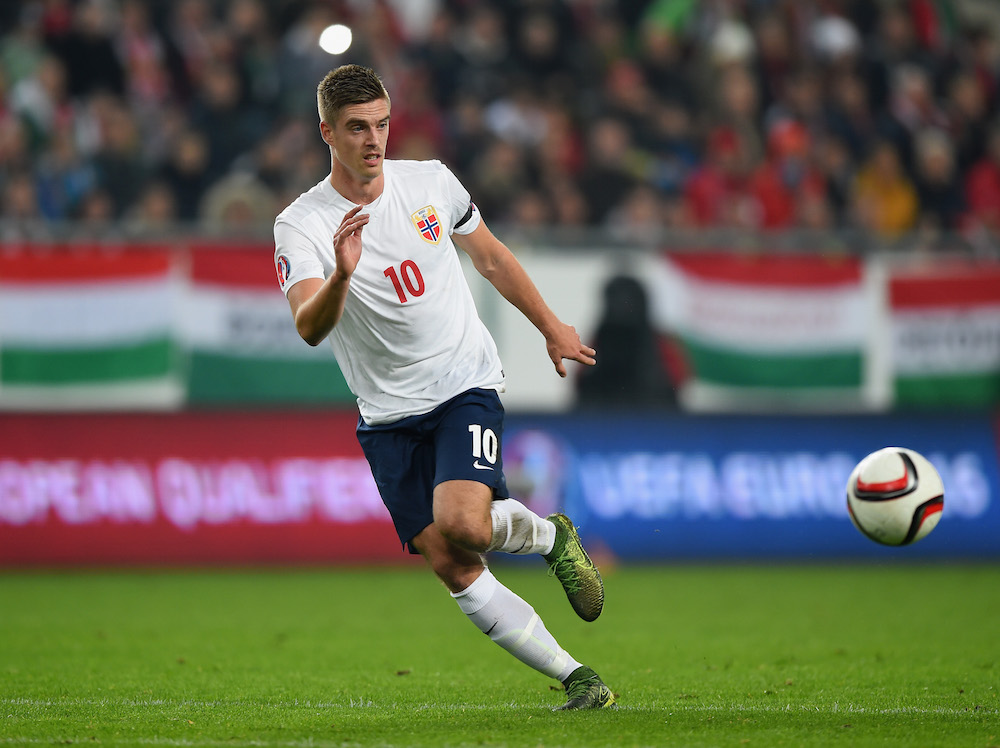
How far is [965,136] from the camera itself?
1580 centimetres

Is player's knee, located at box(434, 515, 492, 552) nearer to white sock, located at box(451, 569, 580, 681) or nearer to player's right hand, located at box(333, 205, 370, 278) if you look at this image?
white sock, located at box(451, 569, 580, 681)

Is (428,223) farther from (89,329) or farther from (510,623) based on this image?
(89,329)

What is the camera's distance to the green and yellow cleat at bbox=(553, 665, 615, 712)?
596 cm

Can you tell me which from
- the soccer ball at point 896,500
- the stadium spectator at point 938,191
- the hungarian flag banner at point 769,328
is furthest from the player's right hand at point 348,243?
the stadium spectator at point 938,191

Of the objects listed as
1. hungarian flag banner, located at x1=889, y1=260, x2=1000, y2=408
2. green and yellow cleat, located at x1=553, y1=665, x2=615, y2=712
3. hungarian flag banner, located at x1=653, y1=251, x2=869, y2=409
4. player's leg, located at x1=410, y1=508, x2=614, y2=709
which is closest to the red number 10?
player's leg, located at x1=410, y1=508, x2=614, y2=709

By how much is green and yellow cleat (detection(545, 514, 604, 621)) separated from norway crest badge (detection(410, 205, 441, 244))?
53.8 inches

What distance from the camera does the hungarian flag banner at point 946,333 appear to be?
1303 centimetres

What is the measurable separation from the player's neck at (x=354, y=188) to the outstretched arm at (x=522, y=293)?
50cm

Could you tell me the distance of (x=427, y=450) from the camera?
20.0 feet

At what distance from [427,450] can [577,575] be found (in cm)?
83

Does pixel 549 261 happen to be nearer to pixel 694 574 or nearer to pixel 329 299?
pixel 694 574

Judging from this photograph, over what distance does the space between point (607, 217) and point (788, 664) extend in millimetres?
7326

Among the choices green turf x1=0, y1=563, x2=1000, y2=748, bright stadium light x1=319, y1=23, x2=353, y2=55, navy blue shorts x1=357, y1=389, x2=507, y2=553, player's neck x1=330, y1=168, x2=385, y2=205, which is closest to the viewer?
green turf x1=0, y1=563, x2=1000, y2=748

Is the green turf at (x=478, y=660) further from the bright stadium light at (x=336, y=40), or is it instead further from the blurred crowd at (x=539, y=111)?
the bright stadium light at (x=336, y=40)
